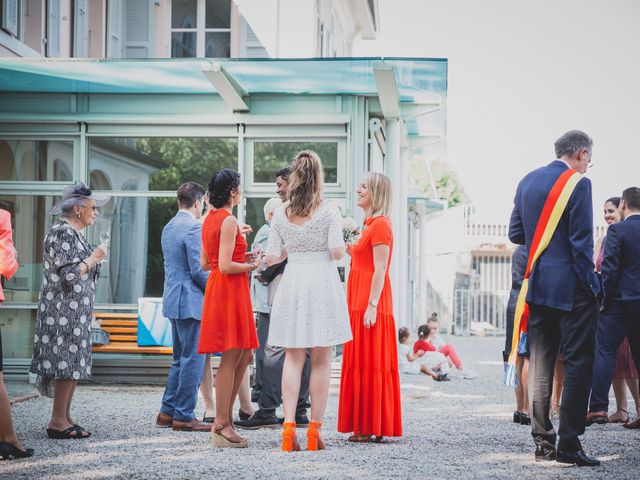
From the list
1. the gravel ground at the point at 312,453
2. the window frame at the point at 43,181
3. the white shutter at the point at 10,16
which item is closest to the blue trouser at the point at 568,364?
the gravel ground at the point at 312,453

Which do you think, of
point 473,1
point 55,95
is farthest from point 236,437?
point 473,1

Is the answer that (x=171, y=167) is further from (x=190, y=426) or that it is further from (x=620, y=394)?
(x=620, y=394)

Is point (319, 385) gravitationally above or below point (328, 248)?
below

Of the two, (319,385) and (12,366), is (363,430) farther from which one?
(12,366)

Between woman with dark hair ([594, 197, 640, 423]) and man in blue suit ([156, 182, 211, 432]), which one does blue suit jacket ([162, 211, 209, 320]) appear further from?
woman with dark hair ([594, 197, 640, 423])

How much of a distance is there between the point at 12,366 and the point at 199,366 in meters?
5.54

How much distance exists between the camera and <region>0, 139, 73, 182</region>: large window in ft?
41.2

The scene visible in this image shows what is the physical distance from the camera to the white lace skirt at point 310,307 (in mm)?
6473

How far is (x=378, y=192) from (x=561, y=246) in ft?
4.92

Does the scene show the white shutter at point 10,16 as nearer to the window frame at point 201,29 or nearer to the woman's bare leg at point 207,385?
the window frame at point 201,29

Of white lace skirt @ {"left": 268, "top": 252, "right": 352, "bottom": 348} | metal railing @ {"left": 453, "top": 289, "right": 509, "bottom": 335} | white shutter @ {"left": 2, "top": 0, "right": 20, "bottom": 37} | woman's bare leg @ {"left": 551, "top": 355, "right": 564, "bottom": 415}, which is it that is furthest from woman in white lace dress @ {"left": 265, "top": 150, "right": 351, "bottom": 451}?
metal railing @ {"left": 453, "top": 289, "right": 509, "bottom": 335}

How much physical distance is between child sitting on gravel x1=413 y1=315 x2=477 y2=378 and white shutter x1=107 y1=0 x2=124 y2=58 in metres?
6.83

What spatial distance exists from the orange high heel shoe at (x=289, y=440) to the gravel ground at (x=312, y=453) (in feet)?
0.42

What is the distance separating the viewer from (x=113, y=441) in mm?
7012
